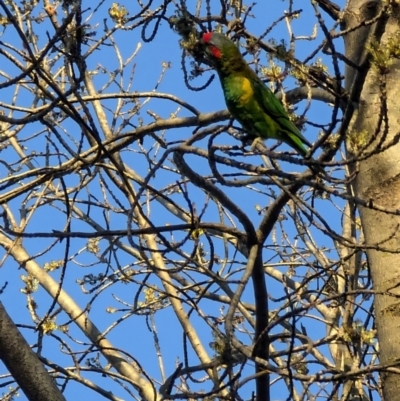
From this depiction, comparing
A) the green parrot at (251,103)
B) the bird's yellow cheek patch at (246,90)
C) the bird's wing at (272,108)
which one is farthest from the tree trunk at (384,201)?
the bird's yellow cheek patch at (246,90)

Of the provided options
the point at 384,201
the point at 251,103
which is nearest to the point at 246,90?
the point at 251,103

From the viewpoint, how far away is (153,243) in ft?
13.5

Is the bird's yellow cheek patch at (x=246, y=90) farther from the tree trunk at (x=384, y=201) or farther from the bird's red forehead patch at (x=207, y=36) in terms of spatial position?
the tree trunk at (x=384, y=201)

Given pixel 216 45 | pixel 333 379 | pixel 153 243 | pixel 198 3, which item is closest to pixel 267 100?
pixel 216 45

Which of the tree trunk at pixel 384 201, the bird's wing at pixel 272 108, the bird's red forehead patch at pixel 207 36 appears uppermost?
the bird's red forehead patch at pixel 207 36

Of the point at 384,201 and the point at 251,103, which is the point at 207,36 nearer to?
the point at 251,103

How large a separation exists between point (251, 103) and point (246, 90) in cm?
10

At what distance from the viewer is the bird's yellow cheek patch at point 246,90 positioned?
12.0ft

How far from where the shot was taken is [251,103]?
11.9ft

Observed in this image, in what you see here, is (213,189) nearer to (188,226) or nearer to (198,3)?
(188,226)

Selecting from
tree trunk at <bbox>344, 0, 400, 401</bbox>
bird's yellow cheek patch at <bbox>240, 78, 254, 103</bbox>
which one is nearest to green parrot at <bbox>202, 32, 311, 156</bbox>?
bird's yellow cheek patch at <bbox>240, 78, 254, 103</bbox>

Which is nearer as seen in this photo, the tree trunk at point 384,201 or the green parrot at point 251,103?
the tree trunk at point 384,201

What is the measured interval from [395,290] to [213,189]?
740mm

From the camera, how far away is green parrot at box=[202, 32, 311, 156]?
355 cm
